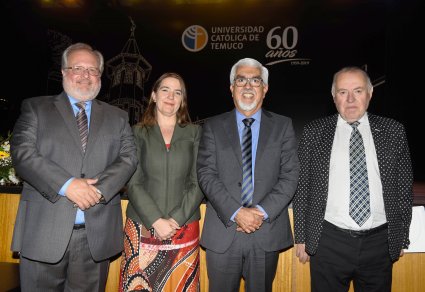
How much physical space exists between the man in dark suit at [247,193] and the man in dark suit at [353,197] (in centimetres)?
15

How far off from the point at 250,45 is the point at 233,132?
434 cm

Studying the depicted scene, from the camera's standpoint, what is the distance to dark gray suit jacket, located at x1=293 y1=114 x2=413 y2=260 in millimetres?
2122

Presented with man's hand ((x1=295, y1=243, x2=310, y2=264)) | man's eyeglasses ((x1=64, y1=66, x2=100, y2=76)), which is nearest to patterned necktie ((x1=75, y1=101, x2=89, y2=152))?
man's eyeglasses ((x1=64, y1=66, x2=100, y2=76))

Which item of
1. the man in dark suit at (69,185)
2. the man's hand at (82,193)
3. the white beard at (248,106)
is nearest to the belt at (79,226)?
the man in dark suit at (69,185)

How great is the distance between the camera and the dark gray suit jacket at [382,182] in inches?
83.5

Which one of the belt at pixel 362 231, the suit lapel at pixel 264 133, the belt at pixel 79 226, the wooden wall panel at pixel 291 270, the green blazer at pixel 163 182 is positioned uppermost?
the suit lapel at pixel 264 133

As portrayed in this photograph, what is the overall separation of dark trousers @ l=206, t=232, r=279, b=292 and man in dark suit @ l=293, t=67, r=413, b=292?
0.94ft

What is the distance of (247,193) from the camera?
2123mm

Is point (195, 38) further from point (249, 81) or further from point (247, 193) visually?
point (247, 193)

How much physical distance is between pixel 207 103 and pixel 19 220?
4771mm

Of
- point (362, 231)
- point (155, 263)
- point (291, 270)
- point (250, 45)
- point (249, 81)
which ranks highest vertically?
point (250, 45)

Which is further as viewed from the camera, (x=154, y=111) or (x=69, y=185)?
(x=154, y=111)

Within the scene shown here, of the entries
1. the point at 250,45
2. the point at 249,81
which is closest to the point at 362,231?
the point at 249,81

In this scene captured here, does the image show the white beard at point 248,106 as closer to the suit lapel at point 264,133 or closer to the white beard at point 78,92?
the suit lapel at point 264,133
